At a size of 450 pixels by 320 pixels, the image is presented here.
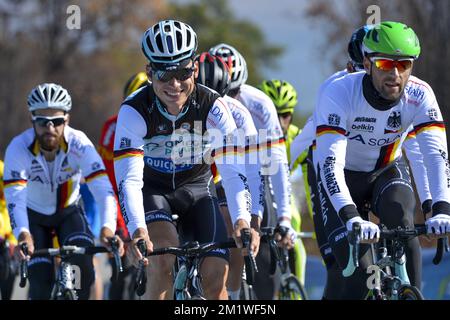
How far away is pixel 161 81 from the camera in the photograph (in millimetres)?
8312

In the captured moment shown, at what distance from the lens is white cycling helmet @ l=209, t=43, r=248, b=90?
10805mm

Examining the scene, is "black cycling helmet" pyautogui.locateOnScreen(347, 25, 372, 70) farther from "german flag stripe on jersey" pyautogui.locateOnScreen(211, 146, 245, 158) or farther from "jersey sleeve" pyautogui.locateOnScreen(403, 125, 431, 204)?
"german flag stripe on jersey" pyautogui.locateOnScreen(211, 146, 245, 158)

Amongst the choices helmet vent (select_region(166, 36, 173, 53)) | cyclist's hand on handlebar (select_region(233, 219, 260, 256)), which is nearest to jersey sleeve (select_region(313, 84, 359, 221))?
cyclist's hand on handlebar (select_region(233, 219, 260, 256))

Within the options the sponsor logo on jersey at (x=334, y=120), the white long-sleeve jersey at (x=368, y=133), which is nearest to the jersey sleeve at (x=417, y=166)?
the white long-sleeve jersey at (x=368, y=133)

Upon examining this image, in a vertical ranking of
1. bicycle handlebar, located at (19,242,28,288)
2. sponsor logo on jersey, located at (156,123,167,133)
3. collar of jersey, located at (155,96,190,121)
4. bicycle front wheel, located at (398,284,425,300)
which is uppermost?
collar of jersey, located at (155,96,190,121)

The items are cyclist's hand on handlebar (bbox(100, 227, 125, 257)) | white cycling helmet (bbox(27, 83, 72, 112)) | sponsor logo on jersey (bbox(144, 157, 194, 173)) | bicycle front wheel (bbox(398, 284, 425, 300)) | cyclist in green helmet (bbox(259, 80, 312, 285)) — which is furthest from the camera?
cyclist in green helmet (bbox(259, 80, 312, 285))

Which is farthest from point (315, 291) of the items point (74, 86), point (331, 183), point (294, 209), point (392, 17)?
point (74, 86)

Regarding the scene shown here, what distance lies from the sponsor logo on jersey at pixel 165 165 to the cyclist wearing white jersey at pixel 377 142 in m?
1.00

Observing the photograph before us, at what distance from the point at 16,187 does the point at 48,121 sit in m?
0.77

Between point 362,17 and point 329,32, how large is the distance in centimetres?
597

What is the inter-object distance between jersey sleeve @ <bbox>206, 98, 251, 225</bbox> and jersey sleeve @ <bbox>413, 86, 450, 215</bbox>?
1318mm

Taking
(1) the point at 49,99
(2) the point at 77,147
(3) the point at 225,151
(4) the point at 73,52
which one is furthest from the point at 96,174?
(4) the point at 73,52

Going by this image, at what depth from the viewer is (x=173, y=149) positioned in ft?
28.7
